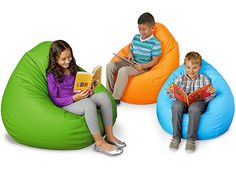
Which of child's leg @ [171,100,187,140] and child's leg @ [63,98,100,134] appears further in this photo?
child's leg @ [171,100,187,140]

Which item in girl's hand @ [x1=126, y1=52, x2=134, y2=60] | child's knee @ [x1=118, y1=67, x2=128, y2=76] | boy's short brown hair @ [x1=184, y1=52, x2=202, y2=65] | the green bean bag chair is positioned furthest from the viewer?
girl's hand @ [x1=126, y1=52, x2=134, y2=60]

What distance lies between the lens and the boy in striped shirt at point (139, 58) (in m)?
6.12

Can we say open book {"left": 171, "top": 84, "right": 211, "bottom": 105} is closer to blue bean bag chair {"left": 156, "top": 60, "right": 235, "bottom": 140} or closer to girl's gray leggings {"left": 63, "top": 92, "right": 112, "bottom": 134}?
blue bean bag chair {"left": 156, "top": 60, "right": 235, "bottom": 140}

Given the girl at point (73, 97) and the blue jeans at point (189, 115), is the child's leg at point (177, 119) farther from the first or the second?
the girl at point (73, 97)

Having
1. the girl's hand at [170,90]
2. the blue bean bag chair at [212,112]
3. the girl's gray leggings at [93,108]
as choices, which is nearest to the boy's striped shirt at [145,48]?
the blue bean bag chair at [212,112]

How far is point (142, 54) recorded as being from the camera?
6293 millimetres

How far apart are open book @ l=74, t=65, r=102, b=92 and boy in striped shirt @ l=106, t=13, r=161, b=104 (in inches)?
35.7

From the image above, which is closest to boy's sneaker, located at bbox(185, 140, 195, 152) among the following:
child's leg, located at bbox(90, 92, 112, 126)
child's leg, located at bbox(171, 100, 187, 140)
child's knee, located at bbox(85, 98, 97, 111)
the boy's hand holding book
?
child's leg, located at bbox(171, 100, 187, 140)

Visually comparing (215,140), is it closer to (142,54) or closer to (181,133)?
(181,133)

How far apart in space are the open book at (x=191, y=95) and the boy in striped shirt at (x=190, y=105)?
0.14 feet

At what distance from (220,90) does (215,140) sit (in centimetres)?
53

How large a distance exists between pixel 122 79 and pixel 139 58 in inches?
16.0

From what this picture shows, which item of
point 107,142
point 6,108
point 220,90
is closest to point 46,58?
point 6,108

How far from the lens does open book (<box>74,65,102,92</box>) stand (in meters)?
5.11
